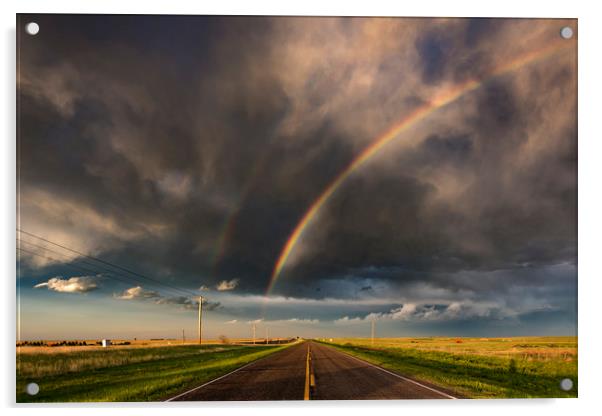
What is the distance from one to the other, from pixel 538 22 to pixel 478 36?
193cm

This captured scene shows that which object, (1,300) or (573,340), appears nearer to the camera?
(1,300)

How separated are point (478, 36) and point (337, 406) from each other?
13.2 meters

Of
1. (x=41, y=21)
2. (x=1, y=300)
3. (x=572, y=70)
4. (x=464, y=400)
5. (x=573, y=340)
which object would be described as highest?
(x=41, y=21)

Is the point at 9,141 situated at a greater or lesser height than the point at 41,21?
lesser

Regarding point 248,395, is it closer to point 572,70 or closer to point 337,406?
point 337,406

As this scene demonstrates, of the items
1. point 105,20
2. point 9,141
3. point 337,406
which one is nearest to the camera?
point 337,406

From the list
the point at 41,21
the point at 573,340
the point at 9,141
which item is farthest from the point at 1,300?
the point at 573,340

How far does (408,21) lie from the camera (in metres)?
15.6

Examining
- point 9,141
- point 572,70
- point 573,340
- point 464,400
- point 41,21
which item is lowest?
point 464,400

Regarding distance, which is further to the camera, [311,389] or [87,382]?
[87,382]

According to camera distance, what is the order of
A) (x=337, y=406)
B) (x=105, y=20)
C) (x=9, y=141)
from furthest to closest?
1. (x=105, y=20)
2. (x=9, y=141)
3. (x=337, y=406)

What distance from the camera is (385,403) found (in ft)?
43.4

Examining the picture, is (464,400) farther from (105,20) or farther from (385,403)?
(105,20)

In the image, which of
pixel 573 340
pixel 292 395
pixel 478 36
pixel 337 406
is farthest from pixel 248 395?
pixel 478 36
